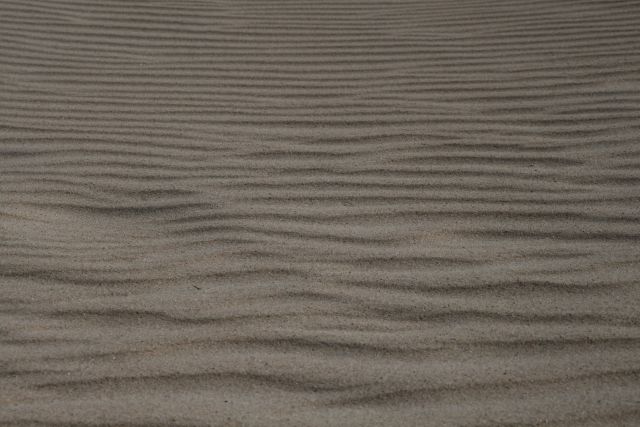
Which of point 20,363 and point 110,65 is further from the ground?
point 110,65

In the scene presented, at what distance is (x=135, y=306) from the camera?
3121mm

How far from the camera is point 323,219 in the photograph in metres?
3.69

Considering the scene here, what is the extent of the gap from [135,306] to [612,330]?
1.50 metres

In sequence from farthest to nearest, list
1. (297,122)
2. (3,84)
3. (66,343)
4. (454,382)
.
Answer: (3,84) → (297,122) → (66,343) → (454,382)

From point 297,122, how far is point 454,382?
2.23m

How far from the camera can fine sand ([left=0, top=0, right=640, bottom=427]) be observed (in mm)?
2709

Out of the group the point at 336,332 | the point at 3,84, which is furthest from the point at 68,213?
the point at 3,84

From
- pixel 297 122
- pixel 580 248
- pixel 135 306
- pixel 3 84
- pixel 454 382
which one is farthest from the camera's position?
pixel 3 84

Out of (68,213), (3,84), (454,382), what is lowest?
(454,382)

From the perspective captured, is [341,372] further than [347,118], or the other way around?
[347,118]

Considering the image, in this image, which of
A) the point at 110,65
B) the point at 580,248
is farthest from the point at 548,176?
the point at 110,65

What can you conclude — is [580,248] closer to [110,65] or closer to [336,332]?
[336,332]

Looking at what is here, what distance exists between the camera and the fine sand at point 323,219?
8.89ft

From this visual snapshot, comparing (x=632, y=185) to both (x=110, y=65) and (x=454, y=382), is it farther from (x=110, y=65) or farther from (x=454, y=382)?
(x=110, y=65)
